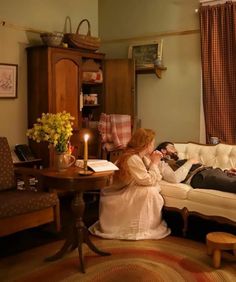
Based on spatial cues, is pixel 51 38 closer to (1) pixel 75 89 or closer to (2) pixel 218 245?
(1) pixel 75 89

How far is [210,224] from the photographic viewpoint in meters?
4.08

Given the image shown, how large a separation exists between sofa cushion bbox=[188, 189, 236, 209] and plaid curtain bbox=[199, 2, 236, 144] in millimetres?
1194

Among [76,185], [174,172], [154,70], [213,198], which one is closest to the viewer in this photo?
[76,185]

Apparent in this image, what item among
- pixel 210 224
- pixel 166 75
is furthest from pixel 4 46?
pixel 210 224

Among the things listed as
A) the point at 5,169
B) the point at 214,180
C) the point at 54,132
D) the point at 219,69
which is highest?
the point at 219,69

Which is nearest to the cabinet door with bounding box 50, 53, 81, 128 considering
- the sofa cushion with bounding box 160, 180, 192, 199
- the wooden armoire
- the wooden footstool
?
the wooden armoire

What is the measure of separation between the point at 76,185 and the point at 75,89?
2.31 m

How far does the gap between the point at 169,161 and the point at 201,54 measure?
1476mm

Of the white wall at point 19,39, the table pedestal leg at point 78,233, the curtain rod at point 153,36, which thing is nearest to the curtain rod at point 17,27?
the white wall at point 19,39

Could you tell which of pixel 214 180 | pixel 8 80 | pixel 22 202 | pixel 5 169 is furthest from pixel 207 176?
pixel 8 80

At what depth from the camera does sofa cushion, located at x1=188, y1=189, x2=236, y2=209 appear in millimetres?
3430

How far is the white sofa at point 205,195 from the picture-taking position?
3.46 meters

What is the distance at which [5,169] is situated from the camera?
372 cm

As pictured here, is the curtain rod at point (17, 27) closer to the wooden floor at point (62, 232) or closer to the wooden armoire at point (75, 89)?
the wooden armoire at point (75, 89)
